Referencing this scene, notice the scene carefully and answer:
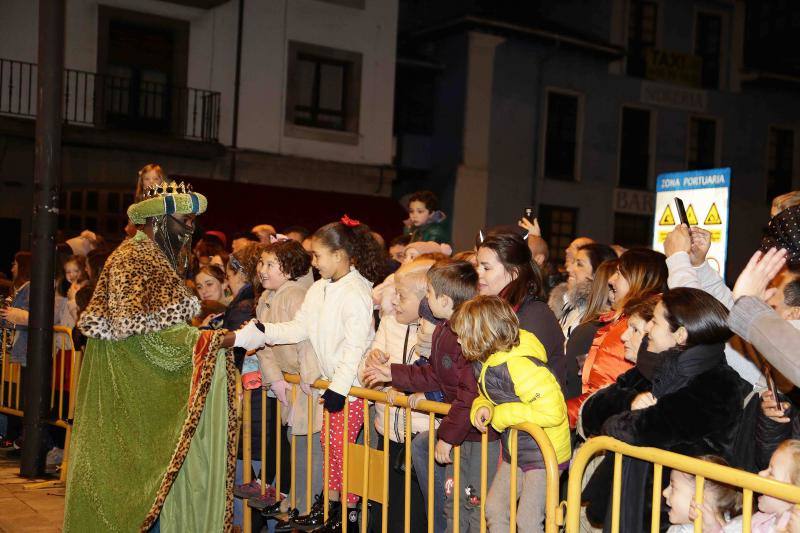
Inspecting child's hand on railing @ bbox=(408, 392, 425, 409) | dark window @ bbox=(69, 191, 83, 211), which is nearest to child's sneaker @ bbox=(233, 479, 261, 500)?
child's hand on railing @ bbox=(408, 392, 425, 409)

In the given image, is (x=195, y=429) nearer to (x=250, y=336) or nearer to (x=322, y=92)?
(x=250, y=336)

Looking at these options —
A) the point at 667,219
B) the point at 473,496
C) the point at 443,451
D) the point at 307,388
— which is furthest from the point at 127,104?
the point at 473,496

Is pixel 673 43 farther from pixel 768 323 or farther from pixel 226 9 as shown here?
pixel 768 323

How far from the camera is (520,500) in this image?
15.8 ft

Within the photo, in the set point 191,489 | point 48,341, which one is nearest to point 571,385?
point 191,489

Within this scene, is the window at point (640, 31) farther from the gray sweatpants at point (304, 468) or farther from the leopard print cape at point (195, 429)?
the leopard print cape at point (195, 429)

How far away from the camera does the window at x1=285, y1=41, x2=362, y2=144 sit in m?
21.6

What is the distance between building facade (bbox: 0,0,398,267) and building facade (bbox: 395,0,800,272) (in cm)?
312

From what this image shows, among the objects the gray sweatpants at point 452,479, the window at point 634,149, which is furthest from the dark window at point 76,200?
the gray sweatpants at point 452,479

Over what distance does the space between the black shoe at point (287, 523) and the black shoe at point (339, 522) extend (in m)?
0.23

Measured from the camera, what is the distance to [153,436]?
586 centimetres

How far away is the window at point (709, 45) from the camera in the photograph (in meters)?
29.3

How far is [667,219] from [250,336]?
15.2ft

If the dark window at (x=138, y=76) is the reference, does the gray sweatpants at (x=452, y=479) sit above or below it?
below
